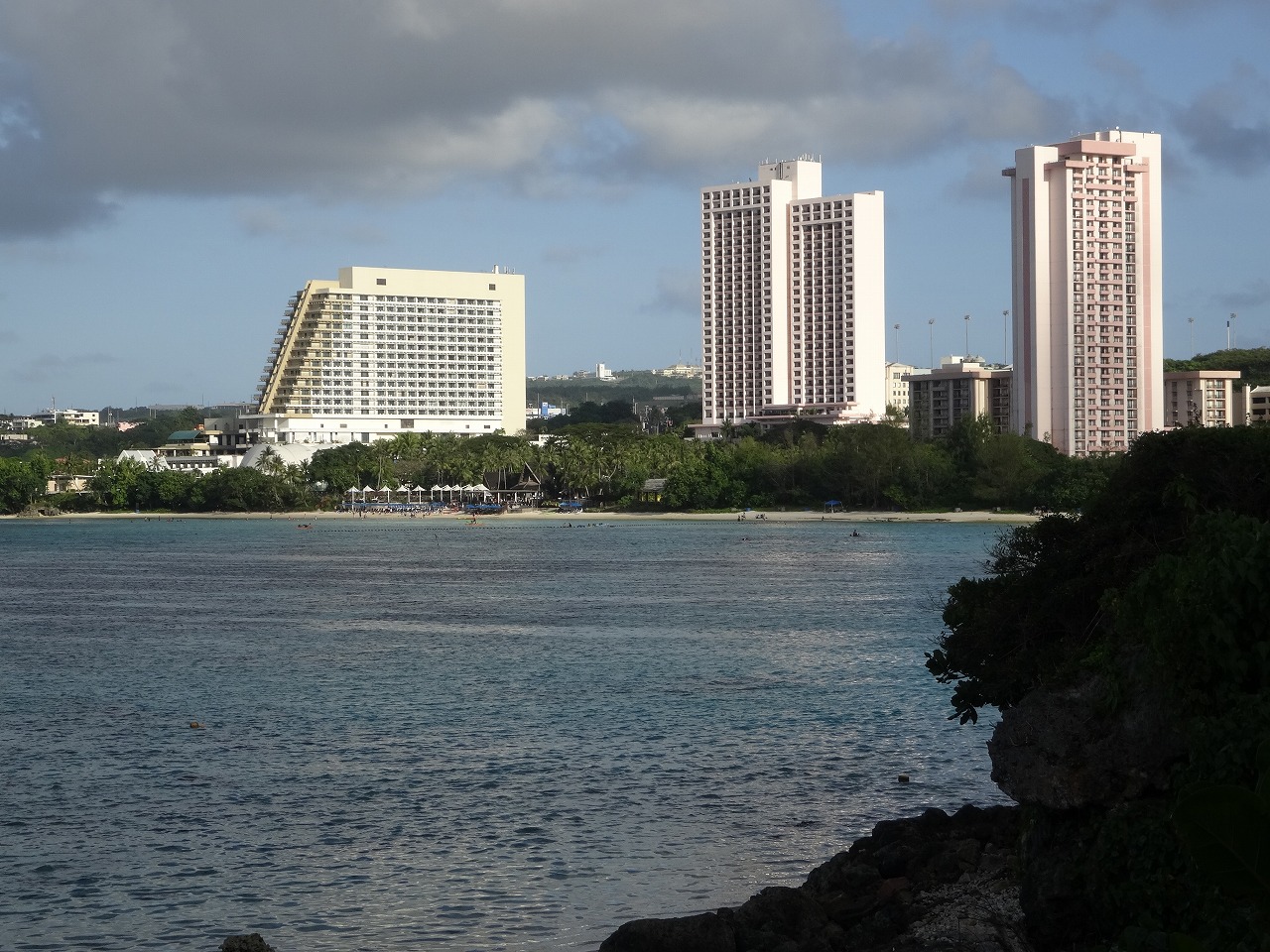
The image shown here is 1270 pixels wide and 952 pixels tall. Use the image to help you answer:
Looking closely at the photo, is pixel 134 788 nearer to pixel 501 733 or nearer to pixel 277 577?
pixel 501 733

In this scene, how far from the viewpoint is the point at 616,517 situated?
156m

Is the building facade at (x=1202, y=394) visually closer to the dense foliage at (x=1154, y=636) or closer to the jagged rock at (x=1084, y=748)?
the dense foliage at (x=1154, y=636)

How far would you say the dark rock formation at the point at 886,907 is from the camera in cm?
1356

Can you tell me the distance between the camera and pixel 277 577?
254ft

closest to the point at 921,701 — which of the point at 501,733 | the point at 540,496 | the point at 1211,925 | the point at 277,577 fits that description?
the point at 501,733

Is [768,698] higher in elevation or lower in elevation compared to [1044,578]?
lower

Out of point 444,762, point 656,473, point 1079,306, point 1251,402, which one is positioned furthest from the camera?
point 1251,402

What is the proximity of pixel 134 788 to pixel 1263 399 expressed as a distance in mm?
169816

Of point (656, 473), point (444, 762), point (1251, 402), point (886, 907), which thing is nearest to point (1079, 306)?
point (1251, 402)

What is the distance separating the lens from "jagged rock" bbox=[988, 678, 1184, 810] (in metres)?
12.8

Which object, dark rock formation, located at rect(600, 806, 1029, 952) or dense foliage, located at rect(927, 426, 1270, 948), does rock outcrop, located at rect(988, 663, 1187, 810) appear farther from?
dark rock formation, located at rect(600, 806, 1029, 952)

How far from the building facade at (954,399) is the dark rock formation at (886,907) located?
161 metres

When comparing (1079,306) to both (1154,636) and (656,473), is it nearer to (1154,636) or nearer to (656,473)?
(656,473)

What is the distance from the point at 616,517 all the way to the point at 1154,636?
5673 inches
